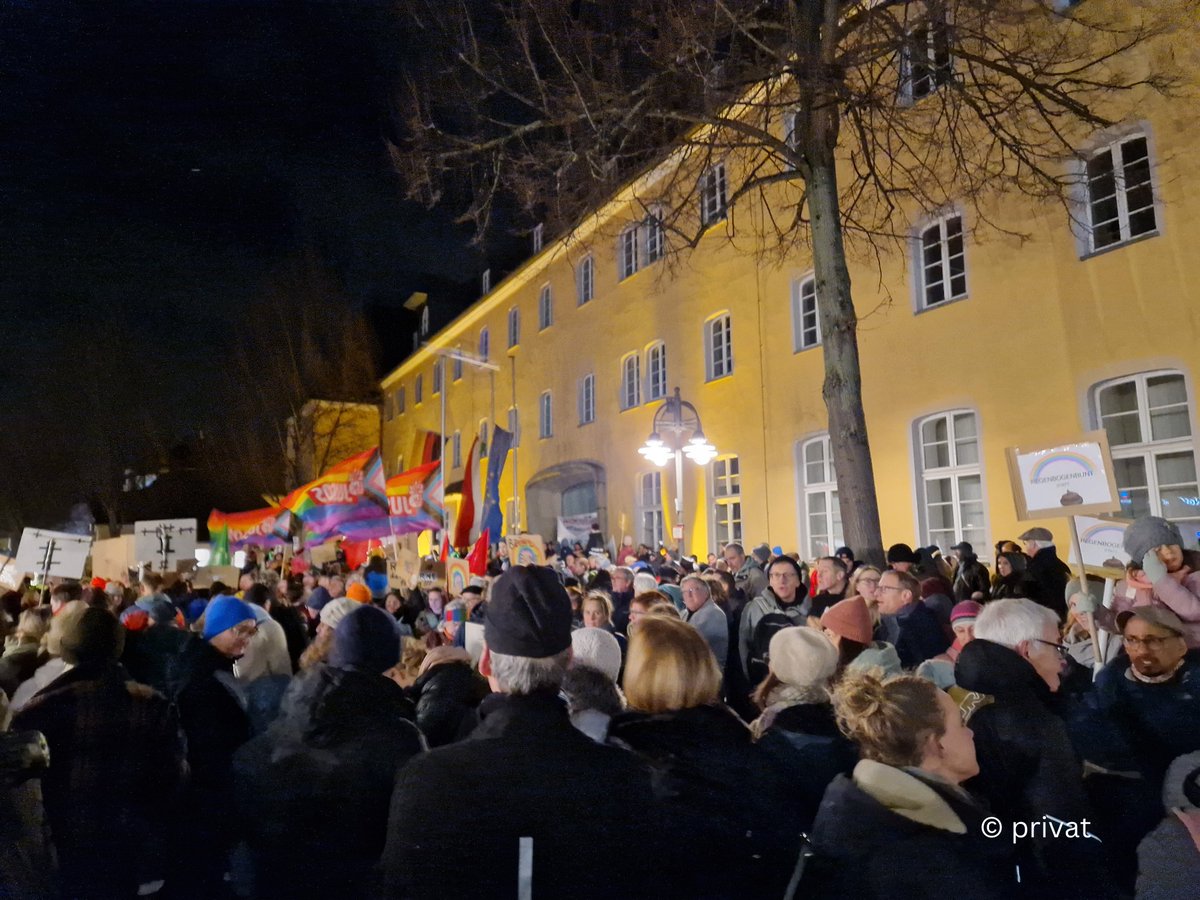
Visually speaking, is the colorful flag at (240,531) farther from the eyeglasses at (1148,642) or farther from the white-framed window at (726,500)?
the eyeglasses at (1148,642)

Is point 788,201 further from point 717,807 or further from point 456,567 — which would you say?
point 717,807

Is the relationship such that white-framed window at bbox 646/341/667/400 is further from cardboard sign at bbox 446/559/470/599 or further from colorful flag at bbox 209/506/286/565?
cardboard sign at bbox 446/559/470/599

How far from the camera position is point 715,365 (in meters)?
19.9

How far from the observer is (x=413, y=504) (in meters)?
13.5

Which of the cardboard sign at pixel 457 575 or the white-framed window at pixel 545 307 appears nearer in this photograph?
the cardboard sign at pixel 457 575

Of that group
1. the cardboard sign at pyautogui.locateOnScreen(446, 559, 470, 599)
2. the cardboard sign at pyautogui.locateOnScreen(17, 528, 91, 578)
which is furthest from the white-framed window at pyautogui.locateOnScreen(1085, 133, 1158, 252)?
the cardboard sign at pyautogui.locateOnScreen(17, 528, 91, 578)

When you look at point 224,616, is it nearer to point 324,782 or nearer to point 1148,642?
point 324,782

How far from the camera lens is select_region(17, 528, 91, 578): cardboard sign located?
1023 centimetres

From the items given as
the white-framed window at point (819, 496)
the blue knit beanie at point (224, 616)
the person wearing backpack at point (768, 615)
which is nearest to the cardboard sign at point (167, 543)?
the blue knit beanie at point (224, 616)

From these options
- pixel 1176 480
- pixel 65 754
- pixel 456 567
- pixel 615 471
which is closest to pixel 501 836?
pixel 65 754

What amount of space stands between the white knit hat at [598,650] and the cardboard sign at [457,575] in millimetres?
6932

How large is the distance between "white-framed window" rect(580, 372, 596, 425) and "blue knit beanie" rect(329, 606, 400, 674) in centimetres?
2163

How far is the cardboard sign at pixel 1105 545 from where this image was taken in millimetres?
7535

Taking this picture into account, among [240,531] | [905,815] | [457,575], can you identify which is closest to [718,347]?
[457,575]
